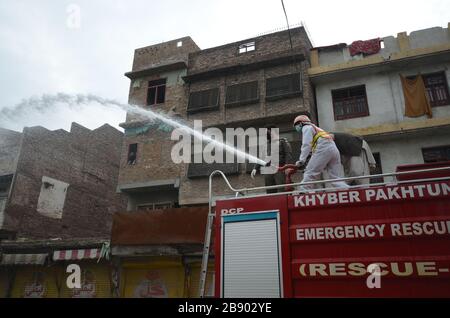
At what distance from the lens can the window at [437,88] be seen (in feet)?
43.1

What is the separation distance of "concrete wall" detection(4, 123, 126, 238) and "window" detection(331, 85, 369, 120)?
15979 mm

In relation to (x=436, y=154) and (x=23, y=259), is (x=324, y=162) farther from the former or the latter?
(x=23, y=259)

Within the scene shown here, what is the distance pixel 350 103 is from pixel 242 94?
172 inches

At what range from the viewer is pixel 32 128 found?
66.5ft

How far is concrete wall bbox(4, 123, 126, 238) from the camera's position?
18.9m

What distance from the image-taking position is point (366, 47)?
14352mm

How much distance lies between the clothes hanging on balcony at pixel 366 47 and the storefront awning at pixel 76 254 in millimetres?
12307

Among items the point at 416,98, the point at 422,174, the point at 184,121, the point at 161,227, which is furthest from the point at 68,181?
the point at 422,174

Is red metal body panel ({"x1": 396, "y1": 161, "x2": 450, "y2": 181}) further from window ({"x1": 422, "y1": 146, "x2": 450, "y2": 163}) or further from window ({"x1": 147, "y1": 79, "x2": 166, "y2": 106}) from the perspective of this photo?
window ({"x1": 147, "y1": 79, "x2": 166, "y2": 106})

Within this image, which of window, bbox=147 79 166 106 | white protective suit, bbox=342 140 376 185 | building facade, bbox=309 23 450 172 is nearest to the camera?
white protective suit, bbox=342 140 376 185

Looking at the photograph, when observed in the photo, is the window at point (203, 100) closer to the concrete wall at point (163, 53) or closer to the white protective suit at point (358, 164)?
the concrete wall at point (163, 53)

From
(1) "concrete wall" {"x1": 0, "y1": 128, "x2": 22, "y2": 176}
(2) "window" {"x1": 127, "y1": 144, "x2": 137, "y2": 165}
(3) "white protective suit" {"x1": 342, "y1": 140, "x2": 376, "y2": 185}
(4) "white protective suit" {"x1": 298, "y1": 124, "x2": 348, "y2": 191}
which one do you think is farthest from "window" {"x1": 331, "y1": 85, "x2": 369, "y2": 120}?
(1) "concrete wall" {"x1": 0, "y1": 128, "x2": 22, "y2": 176}

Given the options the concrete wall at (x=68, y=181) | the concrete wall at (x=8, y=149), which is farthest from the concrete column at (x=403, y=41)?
the concrete wall at (x=8, y=149)

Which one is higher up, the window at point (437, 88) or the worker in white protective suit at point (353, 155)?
the window at point (437, 88)
